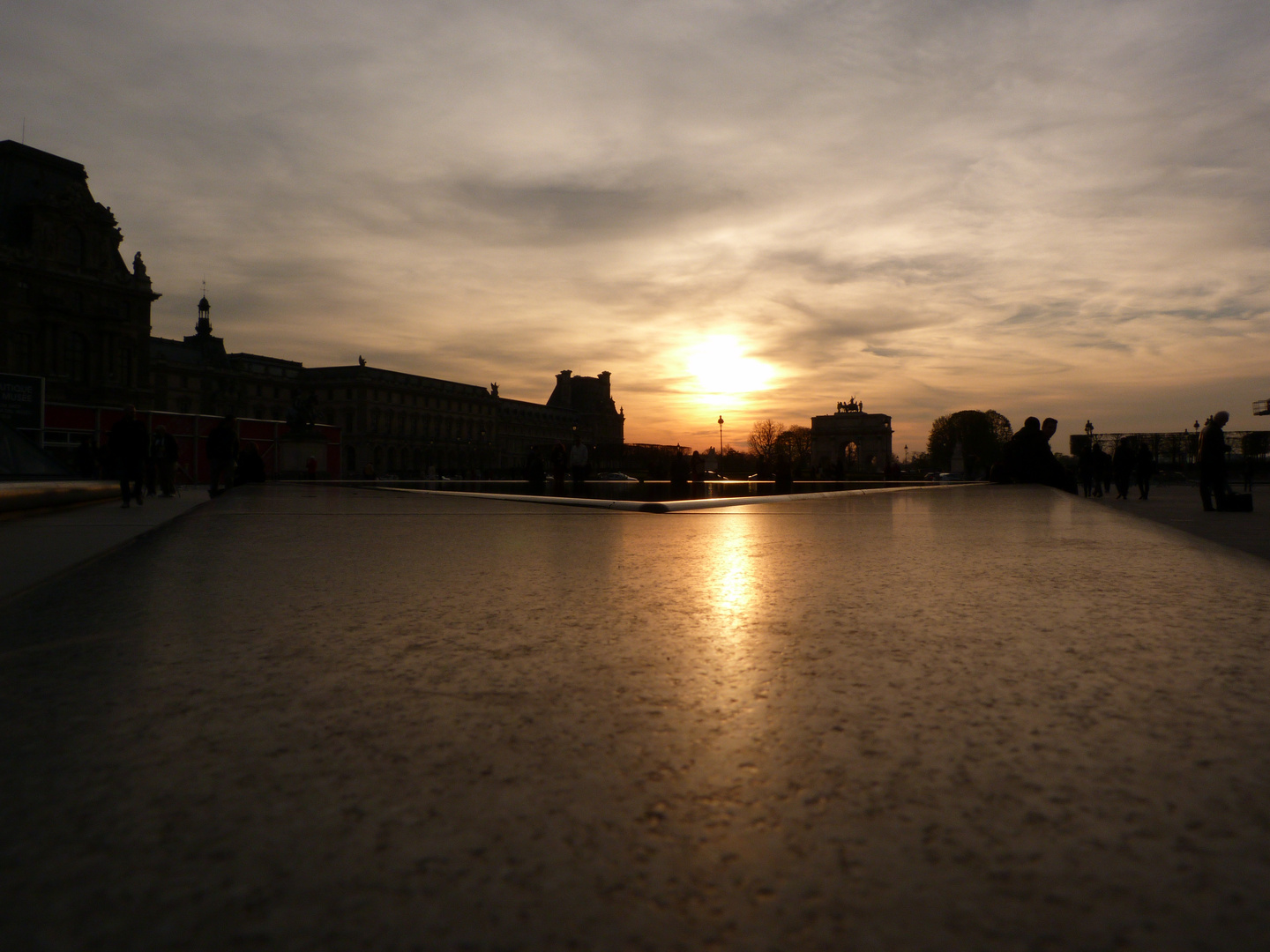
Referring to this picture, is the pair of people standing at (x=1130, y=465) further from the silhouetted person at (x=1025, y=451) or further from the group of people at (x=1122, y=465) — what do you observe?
the silhouetted person at (x=1025, y=451)

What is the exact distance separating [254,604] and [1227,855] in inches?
112

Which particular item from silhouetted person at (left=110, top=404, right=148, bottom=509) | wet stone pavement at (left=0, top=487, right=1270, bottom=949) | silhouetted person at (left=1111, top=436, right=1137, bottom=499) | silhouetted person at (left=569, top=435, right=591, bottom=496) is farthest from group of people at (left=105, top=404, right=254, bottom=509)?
silhouetted person at (left=1111, top=436, right=1137, bottom=499)

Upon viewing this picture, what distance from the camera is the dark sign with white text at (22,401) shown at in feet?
79.6

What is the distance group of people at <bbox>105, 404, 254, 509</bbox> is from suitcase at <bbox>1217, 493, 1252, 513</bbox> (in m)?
16.6

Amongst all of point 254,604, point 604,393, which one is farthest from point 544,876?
point 604,393

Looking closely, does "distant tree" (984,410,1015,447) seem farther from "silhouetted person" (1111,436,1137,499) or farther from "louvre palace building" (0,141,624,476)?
"silhouetted person" (1111,436,1137,499)

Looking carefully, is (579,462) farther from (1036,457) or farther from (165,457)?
(1036,457)

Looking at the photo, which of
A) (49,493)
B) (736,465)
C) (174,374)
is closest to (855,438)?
(736,465)

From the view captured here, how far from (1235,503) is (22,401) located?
30.8m

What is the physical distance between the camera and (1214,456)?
1201cm

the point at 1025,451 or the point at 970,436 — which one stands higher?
the point at 970,436

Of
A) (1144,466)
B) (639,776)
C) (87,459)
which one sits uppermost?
(87,459)

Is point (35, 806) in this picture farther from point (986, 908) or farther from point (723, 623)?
point (723, 623)

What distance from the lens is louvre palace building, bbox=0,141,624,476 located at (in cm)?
5706
